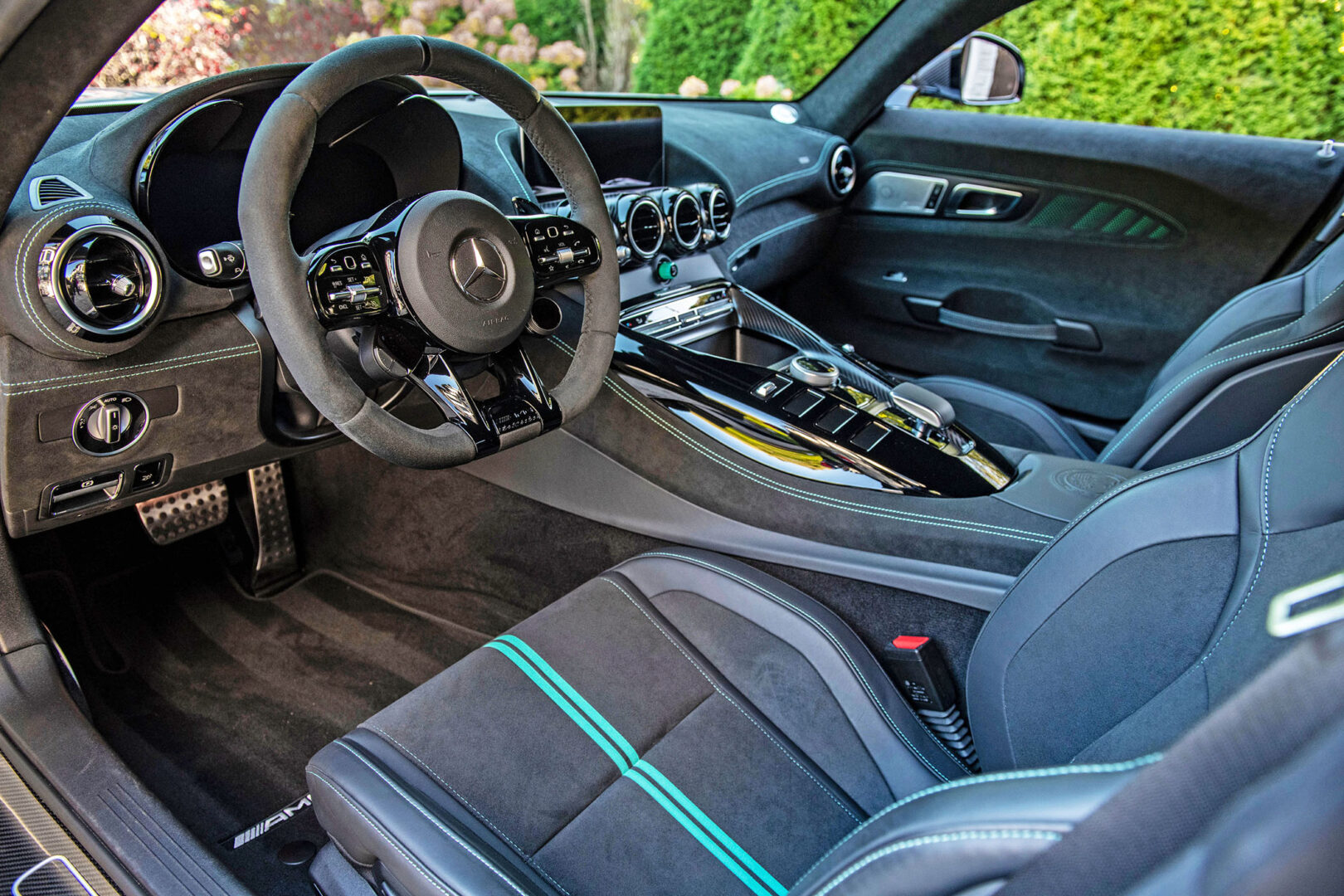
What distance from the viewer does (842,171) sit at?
108 inches

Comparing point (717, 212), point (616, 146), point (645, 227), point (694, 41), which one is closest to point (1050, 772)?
point (645, 227)

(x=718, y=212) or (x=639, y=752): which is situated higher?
(x=718, y=212)

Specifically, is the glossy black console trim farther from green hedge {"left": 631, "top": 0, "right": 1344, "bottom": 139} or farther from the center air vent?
green hedge {"left": 631, "top": 0, "right": 1344, "bottom": 139}

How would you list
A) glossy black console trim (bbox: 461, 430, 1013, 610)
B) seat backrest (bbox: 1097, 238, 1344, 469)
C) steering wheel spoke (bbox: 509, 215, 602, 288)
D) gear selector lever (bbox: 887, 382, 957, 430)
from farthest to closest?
gear selector lever (bbox: 887, 382, 957, 430) → seat backrest (bbox: 1097, 238, 1344, 469) → glossy black console trim (bbox: 461, 430, 1013, 610) → steering wheel spoke (bbox: 509, 215, 602, 288)

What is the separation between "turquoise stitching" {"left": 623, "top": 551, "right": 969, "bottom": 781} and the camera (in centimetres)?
117

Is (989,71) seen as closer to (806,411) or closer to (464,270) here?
(806,411)

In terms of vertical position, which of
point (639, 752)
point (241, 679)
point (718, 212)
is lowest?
point (241, 679)

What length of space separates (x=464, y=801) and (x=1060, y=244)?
2.30m

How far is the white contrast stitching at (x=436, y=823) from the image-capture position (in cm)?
90

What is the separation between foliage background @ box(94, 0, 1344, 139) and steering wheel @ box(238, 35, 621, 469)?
1.31 meters

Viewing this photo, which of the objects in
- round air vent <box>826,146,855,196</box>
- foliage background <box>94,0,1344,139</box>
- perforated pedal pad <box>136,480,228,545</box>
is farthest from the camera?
foliage background <box>94,0,1344,139</box>

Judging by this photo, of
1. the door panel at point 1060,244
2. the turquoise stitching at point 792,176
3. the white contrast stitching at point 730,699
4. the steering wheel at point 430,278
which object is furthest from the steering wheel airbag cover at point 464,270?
the door panel at point 1060,244

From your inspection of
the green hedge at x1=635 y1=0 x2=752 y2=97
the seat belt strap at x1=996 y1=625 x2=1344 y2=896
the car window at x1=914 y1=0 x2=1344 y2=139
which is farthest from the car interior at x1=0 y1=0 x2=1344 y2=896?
the green hedge at x1=635 y1=0 x2=752 y2=97

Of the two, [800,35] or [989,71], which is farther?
[800,35]
